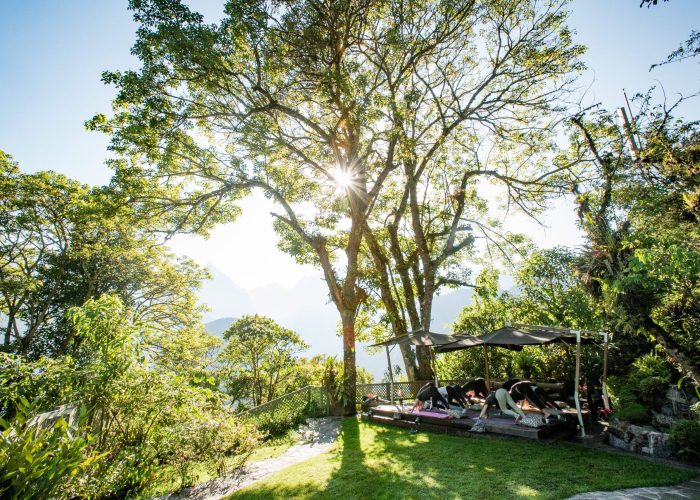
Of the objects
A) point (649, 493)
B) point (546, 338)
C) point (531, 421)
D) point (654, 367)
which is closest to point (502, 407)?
point (531, 421)

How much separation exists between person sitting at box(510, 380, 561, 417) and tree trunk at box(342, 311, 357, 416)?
19.1 feet

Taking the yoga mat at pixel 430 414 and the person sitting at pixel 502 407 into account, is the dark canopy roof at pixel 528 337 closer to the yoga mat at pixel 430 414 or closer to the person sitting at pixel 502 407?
the person sitting at pixel 502 407

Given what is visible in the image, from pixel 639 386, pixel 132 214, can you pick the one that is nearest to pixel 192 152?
pixel 132 214

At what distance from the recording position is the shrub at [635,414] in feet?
22.7

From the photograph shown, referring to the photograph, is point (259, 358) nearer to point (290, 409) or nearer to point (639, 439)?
point (290, 409)

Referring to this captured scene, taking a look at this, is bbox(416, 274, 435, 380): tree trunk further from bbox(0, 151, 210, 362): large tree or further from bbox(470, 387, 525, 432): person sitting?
bbox(0, 151, 210, 362): large tree

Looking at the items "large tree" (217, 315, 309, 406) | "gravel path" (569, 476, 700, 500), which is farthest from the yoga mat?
"large tree" (217, 315, 309, 406)

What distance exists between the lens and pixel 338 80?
10797 mm

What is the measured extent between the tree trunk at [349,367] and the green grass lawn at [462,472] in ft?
14.5

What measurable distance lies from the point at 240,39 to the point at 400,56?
6.03m

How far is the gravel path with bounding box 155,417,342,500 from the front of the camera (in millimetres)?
6621

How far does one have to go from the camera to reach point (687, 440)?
19.1 feet

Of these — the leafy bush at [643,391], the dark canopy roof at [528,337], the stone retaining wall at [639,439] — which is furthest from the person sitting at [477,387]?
the stone retaining wall at [639,439]

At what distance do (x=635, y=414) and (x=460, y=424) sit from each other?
3749 mm
